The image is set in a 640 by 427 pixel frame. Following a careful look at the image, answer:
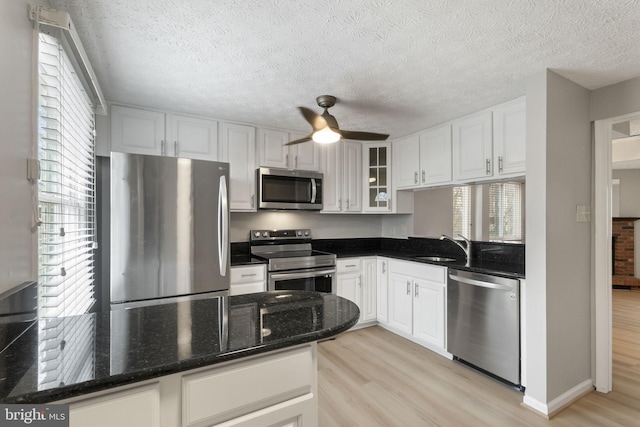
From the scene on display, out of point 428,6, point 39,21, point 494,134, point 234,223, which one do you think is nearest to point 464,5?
point 428,6

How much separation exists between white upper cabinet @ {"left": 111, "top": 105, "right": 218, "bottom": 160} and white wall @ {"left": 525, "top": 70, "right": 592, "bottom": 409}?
8.87 feet

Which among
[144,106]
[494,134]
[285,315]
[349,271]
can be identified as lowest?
[349,271]

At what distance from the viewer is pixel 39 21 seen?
47.7 inches

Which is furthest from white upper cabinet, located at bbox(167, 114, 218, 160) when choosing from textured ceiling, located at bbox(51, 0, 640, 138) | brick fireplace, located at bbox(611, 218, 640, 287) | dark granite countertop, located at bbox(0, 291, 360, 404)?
brick fireplace, located at bbox(611, 218, 640, 287)

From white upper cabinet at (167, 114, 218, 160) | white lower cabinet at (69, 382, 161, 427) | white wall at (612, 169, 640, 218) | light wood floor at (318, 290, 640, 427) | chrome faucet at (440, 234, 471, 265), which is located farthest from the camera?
white wall at (612, 169, 640, 218)

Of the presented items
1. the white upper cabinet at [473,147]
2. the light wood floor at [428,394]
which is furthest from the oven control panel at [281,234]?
the white upper cabinet at [473,147]

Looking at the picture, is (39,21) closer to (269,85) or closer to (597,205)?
(269,85)

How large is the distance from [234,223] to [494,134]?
8.89ft

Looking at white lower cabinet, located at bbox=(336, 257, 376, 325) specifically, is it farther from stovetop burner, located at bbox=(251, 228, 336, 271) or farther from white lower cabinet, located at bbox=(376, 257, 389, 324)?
stovetop burner, located at bbox=(251, 228, 336, 271)

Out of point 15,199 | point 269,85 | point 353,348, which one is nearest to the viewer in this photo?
point 15,199

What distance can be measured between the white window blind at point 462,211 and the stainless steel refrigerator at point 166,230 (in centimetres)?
242

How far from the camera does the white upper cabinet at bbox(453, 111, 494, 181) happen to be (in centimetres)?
279

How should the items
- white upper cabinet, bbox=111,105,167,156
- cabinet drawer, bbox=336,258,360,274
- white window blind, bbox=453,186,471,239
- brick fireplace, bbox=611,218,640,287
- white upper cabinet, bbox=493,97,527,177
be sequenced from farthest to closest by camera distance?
brick fireplace, bbox=611,218,640,287 → cabinet drawer, bbox=336,258,360,274 → white window blind, bbox=453,186,471,239 → white upper cabinet, bbox=111,105,167,156 → white upper cabinet, bbox=493,97,527,177

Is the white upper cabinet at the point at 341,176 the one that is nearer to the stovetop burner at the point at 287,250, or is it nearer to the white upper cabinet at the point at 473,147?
the stovetop burner at the point at 287,250
